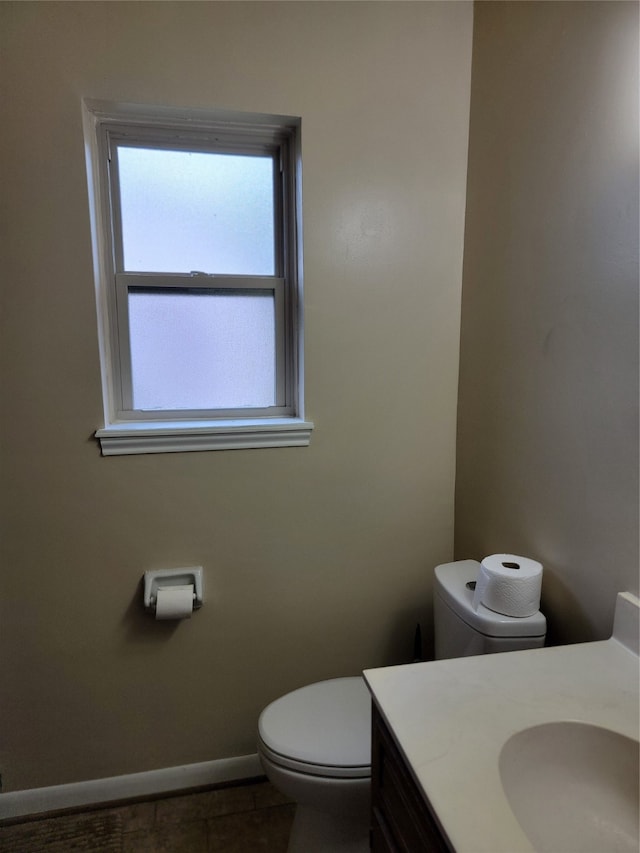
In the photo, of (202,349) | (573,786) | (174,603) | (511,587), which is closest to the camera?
(573,786)

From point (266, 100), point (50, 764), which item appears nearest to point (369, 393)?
point (266, 100)

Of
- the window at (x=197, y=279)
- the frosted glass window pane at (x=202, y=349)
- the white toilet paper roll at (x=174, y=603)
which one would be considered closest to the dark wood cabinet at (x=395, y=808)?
the white toilet paper roll at (x=174, y=603)

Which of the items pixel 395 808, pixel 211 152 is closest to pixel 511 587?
pixel 395 808

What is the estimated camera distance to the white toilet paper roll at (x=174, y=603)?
1460 millimetres

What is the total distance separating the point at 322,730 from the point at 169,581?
62cm

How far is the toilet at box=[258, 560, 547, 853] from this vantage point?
3.84 ft

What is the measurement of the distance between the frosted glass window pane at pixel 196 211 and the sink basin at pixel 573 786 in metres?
1.42

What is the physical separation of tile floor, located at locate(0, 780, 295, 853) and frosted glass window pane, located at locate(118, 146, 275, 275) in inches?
67.2

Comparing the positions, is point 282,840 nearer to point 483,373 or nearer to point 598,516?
point 598,516

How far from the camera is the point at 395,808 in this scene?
839 millimetres

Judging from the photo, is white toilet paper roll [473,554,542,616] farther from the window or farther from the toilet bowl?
the window

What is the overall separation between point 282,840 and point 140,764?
0.51 m

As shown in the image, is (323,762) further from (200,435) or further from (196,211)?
(196,211)

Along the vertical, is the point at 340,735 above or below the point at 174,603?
below
